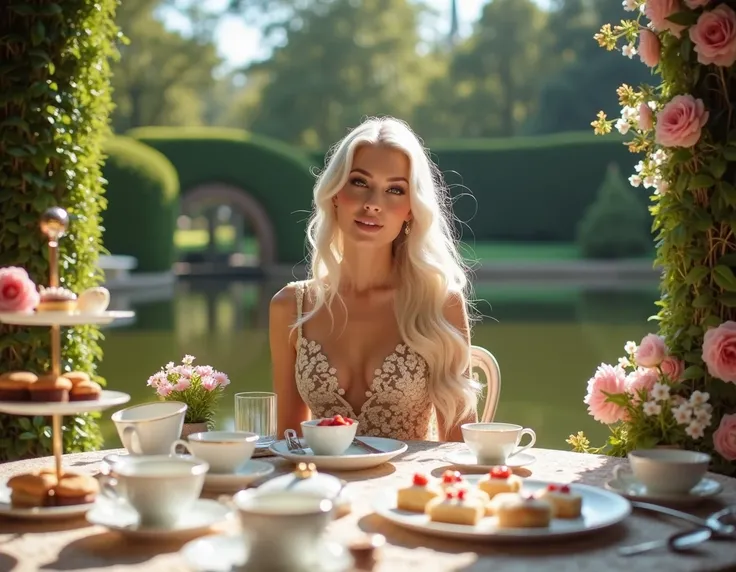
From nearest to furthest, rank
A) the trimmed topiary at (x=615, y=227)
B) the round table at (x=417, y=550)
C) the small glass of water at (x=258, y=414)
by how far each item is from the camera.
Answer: the round table at (x=417, y=550), the small glass of water at (x=258, y=414), the trimmed topiary at (x=615, y=227)

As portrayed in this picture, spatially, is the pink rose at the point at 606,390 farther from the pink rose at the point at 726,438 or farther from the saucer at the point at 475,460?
the saucer at the point at 475,460

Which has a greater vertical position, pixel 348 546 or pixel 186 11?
pixel 186 11

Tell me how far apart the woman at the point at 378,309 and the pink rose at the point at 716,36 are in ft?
2.69

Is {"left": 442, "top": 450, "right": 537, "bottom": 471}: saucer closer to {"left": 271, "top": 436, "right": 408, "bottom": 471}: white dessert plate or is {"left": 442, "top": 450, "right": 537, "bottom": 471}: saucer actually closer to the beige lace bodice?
{"left": 271, "top": 436, "right": 408, "bottom": 471}: white dessert plate

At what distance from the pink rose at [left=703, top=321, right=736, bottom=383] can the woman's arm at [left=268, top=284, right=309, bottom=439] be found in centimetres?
120

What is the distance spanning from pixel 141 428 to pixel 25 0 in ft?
7.74

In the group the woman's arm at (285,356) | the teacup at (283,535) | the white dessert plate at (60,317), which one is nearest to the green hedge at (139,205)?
the woman's arm at (285,356)

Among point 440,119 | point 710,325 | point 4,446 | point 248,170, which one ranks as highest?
point 440,119

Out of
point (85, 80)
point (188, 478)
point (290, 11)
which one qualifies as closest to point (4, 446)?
point (85, 80)

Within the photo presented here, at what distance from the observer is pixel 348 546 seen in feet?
4.58

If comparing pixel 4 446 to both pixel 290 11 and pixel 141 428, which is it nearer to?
pixel 141 428

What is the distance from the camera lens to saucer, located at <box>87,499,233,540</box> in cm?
153

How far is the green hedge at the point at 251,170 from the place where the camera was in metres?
23.3

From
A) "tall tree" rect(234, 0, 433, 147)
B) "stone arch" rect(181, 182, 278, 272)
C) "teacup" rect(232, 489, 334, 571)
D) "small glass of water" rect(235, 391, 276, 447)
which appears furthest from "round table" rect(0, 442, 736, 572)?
"tall tree" rect(234, 0, 433, 147)
